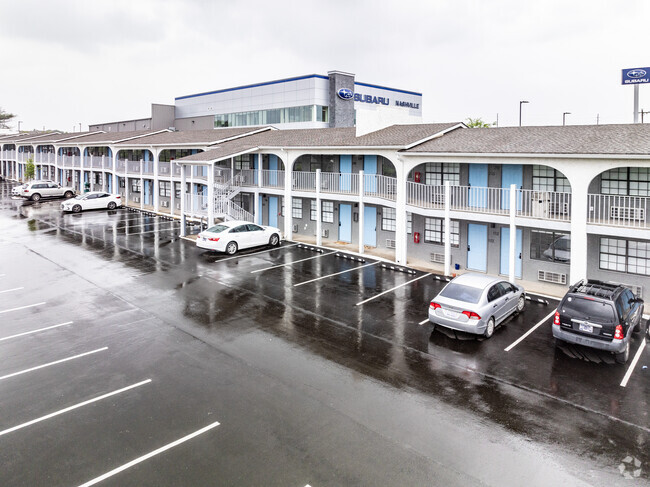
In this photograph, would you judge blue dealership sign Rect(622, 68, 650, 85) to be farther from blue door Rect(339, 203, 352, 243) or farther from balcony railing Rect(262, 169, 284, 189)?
balcony railing Rect(262, 169, 284, 189)

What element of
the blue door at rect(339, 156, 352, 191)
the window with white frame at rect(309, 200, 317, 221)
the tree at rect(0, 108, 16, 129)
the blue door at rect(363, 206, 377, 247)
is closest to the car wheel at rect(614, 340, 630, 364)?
the blue door at rect(363, 206, 377, 247)

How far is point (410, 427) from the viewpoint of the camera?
921 cm

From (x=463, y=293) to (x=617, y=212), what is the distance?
26.1 feet

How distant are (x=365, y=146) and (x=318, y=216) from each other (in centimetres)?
477

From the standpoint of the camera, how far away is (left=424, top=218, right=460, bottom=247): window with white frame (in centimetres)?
2275

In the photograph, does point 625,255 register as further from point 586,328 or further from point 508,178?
point 586,328

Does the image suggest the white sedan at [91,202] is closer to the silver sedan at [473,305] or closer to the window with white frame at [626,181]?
the silver sedan at [473,305]

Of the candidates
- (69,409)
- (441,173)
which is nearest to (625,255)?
(441,173)

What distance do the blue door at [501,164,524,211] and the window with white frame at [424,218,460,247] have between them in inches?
97.4

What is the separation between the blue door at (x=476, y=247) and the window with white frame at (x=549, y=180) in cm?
278

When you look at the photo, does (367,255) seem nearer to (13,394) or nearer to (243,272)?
(243,272)

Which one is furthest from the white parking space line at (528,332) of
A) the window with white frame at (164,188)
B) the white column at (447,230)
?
the window with white frame at (164,188)

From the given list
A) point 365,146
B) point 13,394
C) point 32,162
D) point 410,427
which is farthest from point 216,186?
point 32,162

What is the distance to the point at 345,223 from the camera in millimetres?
28328
